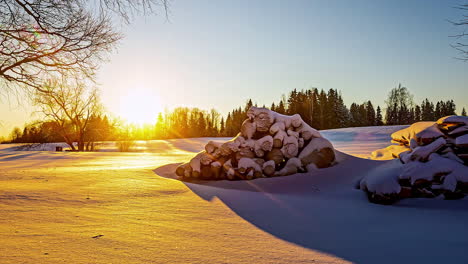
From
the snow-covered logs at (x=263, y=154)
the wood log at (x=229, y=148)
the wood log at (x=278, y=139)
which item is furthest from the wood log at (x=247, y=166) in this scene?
the wood log at (x=278, y=139)

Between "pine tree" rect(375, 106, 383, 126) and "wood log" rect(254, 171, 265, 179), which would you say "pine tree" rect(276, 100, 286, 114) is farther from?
"wood log" rect(254, 171, 265, 179)

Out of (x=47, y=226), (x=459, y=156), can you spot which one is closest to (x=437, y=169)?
(x=459, y=156)

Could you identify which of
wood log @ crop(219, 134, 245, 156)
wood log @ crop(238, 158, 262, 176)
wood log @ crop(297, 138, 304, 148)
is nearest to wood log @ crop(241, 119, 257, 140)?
wood log @ crop(219, 134, 245, 156)

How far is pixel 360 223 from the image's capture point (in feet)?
8.54

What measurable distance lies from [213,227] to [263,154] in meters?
3.60

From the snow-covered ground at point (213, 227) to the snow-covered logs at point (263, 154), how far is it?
5.16 ft

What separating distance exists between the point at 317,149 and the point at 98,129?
20.7 metres

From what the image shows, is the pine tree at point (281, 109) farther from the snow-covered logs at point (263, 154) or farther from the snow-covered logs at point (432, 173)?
the snow-covered logs at point (432, 173)

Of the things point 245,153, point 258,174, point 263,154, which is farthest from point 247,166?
point 263,154

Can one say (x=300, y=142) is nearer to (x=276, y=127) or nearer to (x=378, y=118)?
(x=276, y=127)

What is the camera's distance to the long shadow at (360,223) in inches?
74.4

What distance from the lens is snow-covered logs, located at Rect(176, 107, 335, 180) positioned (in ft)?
17.9

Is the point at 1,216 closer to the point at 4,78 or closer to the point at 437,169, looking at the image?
the point at 4,78

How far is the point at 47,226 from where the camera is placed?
2029 millimetres
